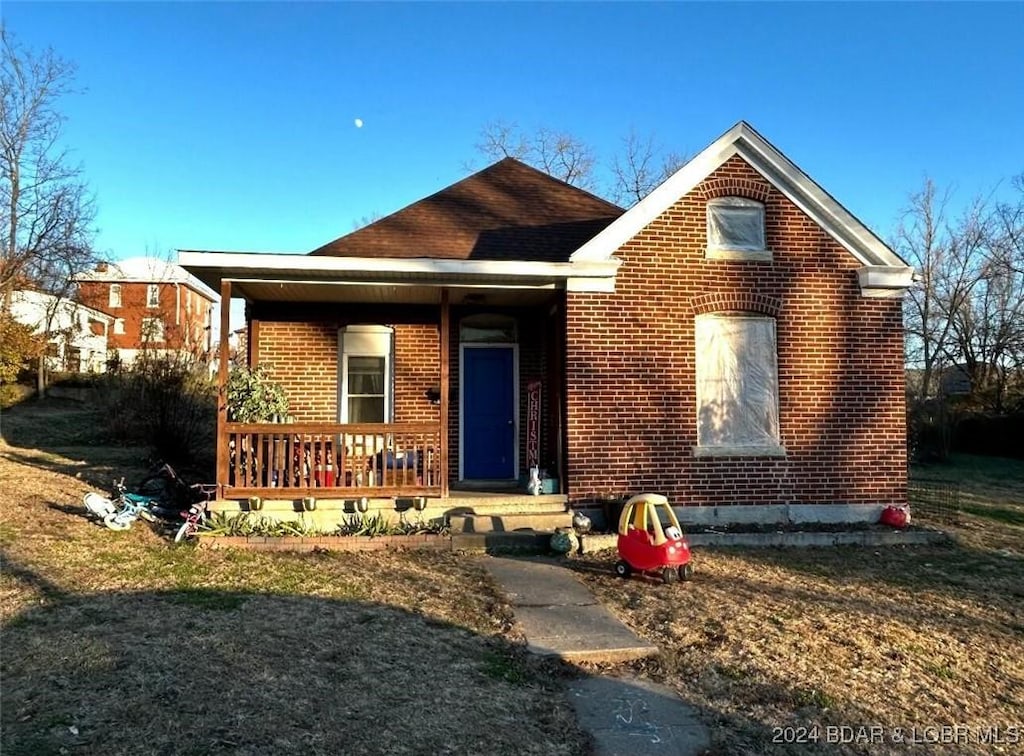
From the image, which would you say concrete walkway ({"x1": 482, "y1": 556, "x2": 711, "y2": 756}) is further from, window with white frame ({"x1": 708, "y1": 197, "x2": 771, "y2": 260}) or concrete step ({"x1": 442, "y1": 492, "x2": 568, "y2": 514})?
window with white frame ({"x1": 708, "y1": 197, "x2": 771, "y2": 260})

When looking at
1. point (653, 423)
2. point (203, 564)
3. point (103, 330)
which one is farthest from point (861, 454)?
point (103, 330)

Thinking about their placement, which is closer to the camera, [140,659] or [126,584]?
[140,659]

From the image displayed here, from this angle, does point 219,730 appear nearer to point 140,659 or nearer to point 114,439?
point 140,659

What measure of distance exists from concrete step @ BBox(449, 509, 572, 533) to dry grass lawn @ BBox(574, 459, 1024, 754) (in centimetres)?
88

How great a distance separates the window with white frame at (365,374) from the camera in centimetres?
1066

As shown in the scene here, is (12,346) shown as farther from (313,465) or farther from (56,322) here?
(313,465)

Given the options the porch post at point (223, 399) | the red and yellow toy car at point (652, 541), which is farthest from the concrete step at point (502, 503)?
the porch post at point (223, 399)

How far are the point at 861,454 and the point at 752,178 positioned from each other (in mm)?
4013

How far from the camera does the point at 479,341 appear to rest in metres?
10.9

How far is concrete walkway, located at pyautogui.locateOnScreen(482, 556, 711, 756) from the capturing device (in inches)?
148

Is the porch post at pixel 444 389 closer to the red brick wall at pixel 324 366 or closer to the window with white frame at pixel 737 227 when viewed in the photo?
the red brick wall at pixel 324 366

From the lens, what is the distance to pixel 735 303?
31.0ft

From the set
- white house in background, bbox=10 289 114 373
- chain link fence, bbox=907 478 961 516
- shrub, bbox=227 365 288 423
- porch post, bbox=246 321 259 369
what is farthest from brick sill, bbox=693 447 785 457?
white house in background, bbox=10 289 114 373

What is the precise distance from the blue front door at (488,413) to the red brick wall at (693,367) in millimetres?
1985
